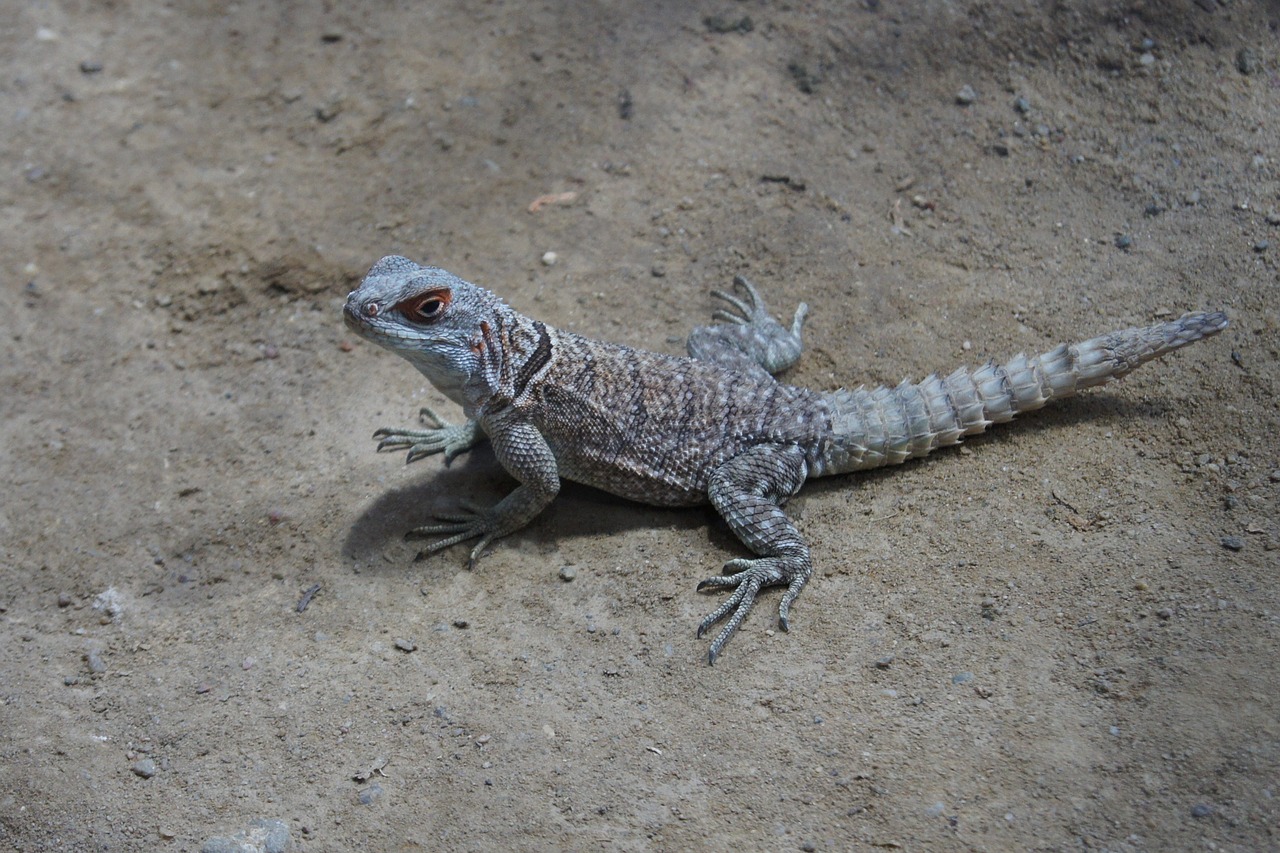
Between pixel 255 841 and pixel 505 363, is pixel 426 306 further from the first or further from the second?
pixel 255 841

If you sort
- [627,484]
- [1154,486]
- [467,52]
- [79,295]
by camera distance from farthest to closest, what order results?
[467,52] < [79,295] < [627,484] < [1154,486]

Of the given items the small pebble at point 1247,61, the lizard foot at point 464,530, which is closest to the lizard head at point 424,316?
the lizard foot at point 464,530

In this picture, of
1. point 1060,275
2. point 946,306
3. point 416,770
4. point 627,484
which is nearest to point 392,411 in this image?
point 627,484

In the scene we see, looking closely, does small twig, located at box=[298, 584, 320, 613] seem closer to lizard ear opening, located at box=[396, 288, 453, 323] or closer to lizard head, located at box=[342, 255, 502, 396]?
lizard head, located at box=[342, 255, 502, 396]

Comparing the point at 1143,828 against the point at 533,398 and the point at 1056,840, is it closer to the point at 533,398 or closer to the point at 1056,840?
the point at 1056,840

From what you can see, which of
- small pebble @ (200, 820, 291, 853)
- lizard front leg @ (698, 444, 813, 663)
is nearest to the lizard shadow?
lizard front leg @ (698, 444, 813, 663)

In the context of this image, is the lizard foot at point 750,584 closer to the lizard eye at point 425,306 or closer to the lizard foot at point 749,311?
the lizard foot at point 749,311
